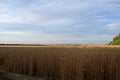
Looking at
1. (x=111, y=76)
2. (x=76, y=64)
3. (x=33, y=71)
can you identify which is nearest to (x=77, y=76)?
(x=76, y=64)

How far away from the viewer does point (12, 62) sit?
16.1 metres

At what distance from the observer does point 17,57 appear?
1623 centimetres

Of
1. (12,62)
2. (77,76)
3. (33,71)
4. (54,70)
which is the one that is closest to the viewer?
(77,76)

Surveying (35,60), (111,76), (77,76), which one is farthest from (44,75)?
(111,76)

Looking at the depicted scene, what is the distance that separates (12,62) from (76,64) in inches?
202

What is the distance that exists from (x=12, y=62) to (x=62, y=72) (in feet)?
15.3

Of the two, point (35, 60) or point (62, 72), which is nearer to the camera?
point (62, 72)

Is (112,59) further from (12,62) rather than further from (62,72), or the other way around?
(12,62)

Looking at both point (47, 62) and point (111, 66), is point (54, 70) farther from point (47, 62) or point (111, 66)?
point (111, 66)

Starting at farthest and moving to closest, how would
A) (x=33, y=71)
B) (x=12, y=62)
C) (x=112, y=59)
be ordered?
1. (x=12, y=62)
2. (x=33, y=71)
3. (x=112, y=59)

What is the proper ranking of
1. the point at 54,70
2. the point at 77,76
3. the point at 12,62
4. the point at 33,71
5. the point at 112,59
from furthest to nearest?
the point at 12,62, the point at 33,71, the point at 54,70, the point at 112,59, the point at 77,76

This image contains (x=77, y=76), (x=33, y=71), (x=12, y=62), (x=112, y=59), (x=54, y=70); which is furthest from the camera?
(x=12, y=62)

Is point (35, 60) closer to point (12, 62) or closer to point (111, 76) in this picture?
point (12, 62)

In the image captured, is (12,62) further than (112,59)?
Yes
